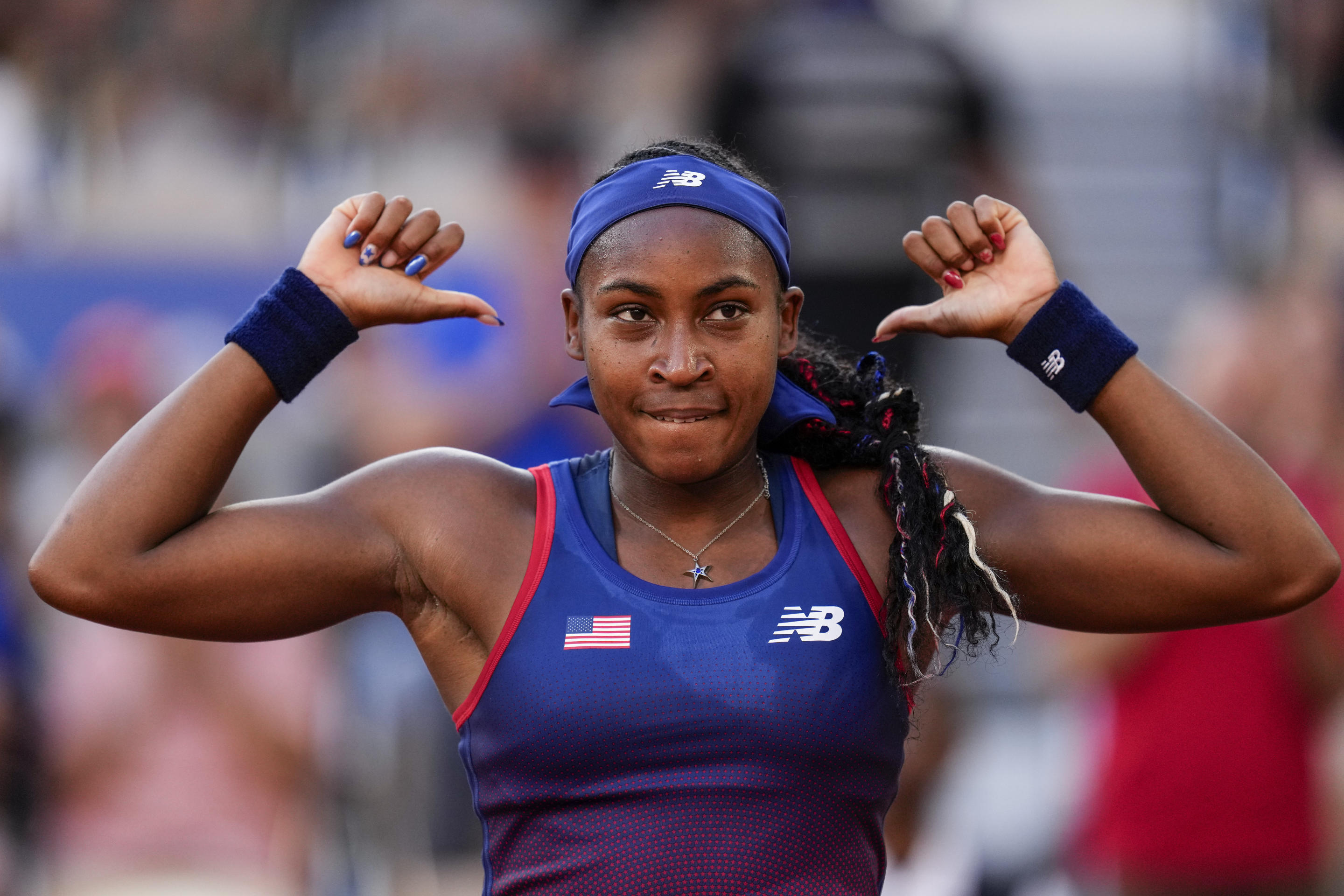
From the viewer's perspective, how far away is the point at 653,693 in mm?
2543

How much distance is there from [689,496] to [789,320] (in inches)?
14.2

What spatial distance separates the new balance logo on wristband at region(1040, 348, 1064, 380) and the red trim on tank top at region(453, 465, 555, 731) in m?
0.88

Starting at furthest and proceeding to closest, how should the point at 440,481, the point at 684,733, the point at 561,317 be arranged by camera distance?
the point at 561,317, the point at 440,481, the point at 684,733

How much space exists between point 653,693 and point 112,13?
696 cm

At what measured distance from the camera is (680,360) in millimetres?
2600

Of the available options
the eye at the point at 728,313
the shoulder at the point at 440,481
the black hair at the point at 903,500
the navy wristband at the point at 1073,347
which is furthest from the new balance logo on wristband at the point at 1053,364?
the shoulder at the point at 440,481

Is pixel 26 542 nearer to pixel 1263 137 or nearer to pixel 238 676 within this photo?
pixel 238 676

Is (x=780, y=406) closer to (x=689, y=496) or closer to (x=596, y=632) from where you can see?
(x=689, y=496)

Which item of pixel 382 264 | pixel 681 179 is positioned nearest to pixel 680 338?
pixel 681 179

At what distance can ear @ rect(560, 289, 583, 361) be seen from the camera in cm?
281

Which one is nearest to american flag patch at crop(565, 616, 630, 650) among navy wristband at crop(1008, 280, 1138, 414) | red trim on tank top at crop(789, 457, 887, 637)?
red trim on tank top at crop(789, 457, 887, 637)

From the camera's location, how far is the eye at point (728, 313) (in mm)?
2668

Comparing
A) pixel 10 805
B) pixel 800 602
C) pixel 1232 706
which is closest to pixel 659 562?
pixel 800 602

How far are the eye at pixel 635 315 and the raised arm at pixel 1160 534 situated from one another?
0.61 metres
